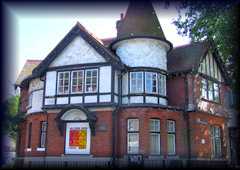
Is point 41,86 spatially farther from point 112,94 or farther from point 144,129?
point 144,129

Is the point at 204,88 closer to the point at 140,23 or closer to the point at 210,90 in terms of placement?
the point at 210,90

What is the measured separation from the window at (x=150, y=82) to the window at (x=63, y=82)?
6220mm

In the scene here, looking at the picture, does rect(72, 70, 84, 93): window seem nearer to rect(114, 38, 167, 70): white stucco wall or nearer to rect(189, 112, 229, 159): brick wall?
rect(114, 38, 167, 70): white stucco wall

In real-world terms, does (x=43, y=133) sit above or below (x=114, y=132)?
below

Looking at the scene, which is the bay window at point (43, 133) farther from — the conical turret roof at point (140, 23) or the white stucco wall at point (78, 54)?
the conical turret roof at point (140, 23)

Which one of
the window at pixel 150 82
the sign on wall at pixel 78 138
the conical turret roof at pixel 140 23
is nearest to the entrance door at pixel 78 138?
the sign on wall at pixel 78 138

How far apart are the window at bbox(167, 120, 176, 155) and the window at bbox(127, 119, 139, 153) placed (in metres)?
2.84

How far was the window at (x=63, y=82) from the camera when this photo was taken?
985 inches

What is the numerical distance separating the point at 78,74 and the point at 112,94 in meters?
3.40

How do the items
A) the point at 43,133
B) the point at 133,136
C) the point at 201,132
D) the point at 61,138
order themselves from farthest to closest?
the point at 43,133 < the point at 201,132 < the point at 61,138 < the point at 133,136

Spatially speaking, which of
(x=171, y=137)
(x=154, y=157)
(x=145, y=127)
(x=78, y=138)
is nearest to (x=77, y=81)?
(x=78, y=138)

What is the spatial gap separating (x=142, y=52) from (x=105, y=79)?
389 centimetres

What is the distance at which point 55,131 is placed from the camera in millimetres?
24656

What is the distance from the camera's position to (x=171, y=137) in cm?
2480
